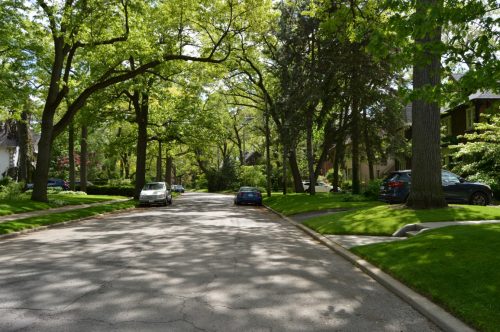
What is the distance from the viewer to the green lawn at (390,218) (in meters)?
13.3

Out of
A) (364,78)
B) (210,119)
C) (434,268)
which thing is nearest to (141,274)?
(434,268)

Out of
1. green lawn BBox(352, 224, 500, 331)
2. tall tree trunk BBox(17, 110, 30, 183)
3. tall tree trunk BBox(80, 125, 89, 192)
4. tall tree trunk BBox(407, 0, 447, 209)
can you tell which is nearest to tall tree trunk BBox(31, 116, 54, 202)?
tall tree trunk BBox(17, 110, 30, 183)

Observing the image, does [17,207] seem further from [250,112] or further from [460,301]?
[250,112]

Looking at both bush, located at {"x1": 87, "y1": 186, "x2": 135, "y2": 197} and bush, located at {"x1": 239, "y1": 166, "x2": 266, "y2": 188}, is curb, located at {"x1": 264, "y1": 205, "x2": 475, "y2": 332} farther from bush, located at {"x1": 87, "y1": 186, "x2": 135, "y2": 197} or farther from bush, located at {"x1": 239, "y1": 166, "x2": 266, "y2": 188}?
bush, located at {"x1": 239, "y1": 166, "x2": 266, "y2": 188}

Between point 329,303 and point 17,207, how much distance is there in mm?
19550

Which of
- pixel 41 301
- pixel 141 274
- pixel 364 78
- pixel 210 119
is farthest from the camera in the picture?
pixel 210 119

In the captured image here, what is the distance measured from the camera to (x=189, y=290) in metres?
7.00

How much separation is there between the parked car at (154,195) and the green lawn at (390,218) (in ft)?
57.5

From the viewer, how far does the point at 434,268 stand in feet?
24.4

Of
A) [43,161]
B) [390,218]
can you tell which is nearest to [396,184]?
[390,218]

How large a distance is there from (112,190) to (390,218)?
3794 cm

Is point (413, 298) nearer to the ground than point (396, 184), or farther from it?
nearer to the ground

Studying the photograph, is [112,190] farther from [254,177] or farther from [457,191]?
[457,191]

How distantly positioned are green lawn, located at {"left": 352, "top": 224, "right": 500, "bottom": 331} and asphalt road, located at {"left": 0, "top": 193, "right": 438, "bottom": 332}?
443 mm
